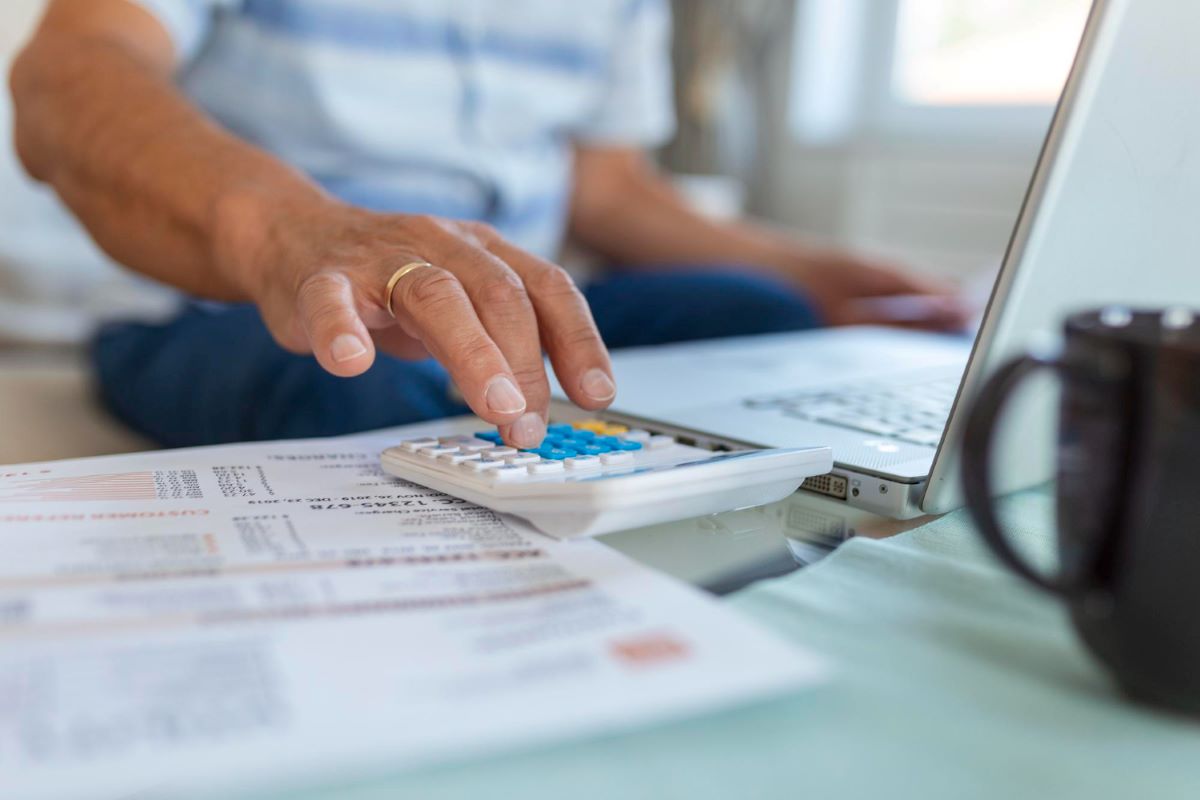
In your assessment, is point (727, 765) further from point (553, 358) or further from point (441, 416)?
point (441, 416)

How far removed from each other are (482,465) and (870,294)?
105 centimetres

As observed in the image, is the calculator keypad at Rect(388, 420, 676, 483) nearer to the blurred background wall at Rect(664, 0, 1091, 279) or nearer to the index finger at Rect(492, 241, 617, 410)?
the index finger at Rect(492, 241, 617, 410)

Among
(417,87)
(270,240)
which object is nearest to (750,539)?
(270,240)

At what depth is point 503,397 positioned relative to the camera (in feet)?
1.53

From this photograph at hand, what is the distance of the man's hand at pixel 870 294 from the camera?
4.09 ft

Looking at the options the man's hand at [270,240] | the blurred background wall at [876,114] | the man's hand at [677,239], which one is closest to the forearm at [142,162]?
the man's hand at [270,240]

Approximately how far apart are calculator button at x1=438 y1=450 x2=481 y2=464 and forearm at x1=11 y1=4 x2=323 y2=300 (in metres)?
0.25

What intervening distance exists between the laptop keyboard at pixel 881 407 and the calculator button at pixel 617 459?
16 centimetres

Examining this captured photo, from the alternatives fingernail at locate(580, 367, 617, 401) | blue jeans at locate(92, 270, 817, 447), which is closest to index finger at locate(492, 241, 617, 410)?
fingernail at locate(580, 367, 617, 401)

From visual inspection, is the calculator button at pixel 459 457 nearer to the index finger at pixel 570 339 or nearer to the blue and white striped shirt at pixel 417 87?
the index finger at pixel 570 339

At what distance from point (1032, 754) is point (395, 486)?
0.29m

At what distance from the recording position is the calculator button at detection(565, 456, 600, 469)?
0.42 metres

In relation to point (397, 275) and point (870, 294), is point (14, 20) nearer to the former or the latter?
point (397, 275)

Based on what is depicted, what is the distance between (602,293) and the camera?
109cm
